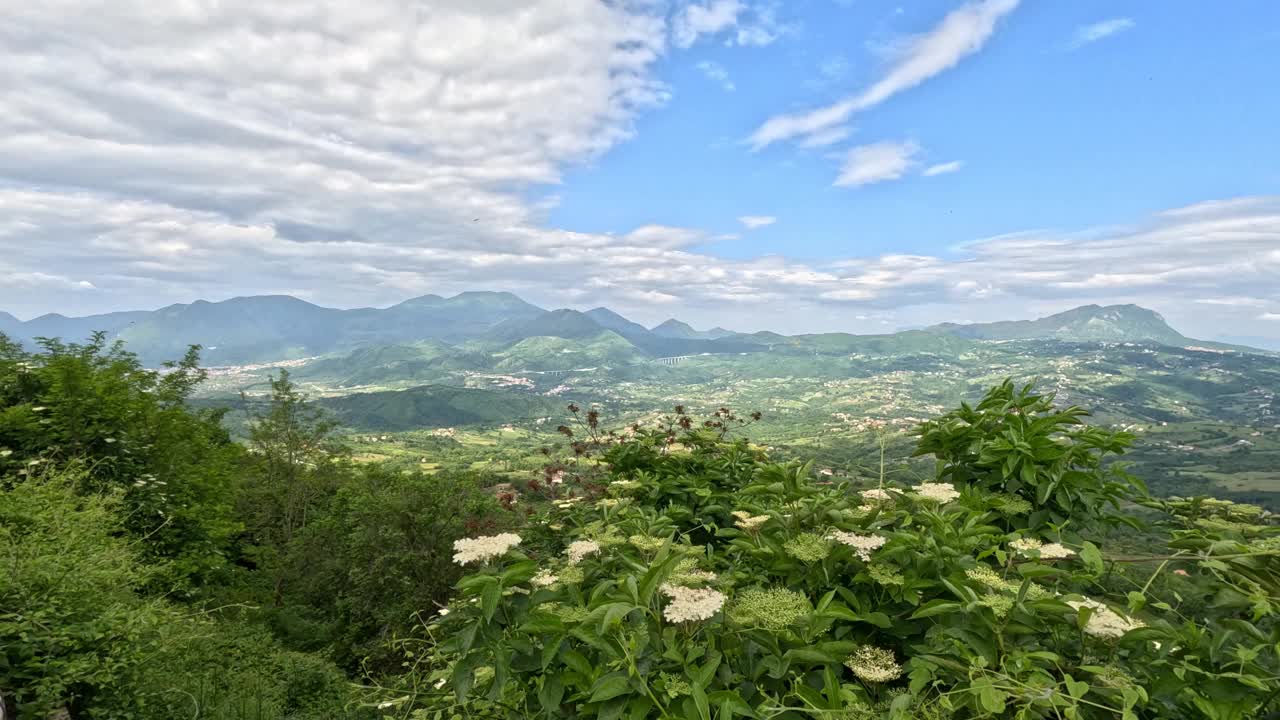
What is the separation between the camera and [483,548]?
3.08 metres

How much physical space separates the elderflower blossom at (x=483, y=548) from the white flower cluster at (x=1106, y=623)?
2.84m

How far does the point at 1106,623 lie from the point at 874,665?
39.3 inches

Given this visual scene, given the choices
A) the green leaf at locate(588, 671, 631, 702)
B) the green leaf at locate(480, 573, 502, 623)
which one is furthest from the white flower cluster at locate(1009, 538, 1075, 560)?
the green leaf at locate(480, 573, 502, 623)

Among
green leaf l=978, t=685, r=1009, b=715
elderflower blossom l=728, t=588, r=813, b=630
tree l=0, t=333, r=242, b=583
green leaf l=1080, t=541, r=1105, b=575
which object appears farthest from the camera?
tree l=0, t=333, r=242, b=583

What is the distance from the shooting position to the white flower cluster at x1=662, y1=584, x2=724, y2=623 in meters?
2.41

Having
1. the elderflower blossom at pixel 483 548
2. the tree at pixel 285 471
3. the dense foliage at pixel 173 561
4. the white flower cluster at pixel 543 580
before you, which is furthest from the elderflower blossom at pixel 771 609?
the tree at pixel 285 471

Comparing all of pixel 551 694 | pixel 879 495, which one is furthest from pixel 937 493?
pixel 551 694

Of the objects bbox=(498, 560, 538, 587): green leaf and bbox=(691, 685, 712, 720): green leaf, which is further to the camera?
bbox=(498, 560, 538, 587): green leaf

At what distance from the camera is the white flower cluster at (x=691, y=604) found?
7.90 feet

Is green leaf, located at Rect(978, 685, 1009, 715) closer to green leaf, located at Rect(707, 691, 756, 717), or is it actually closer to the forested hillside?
the forested hillside

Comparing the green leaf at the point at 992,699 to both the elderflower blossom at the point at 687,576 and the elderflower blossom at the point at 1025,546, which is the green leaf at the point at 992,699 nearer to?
the elderflower blossom at the point at 1025,546

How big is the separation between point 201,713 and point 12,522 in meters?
4.06

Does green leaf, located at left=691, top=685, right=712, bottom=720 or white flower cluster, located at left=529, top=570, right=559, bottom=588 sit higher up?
white flower cluster, located at left=529, top=570, right=559, bottom=588

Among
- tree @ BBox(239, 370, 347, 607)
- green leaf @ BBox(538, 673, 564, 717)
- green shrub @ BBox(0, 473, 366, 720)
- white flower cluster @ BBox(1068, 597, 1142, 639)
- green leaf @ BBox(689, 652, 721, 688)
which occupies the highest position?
white flower cluster @ BBox(1068, 597, 1142, 639)
